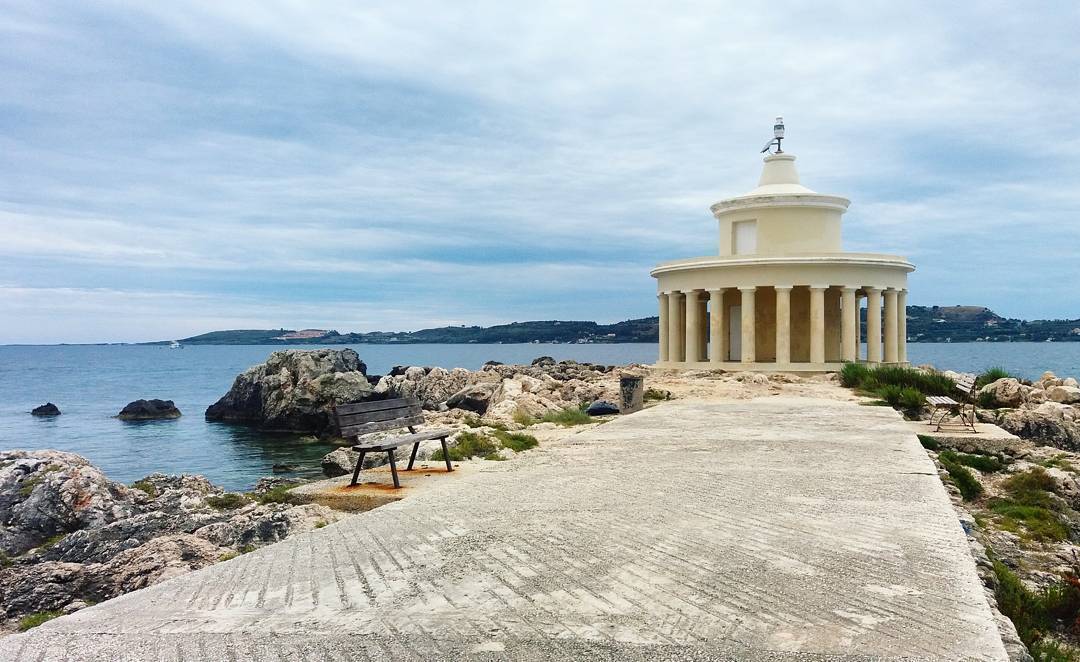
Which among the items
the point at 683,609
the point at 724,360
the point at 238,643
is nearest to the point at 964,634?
the point at 683,609

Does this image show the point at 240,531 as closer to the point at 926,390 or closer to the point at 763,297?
the point at 926,390

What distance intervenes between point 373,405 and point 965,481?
22.0 ft

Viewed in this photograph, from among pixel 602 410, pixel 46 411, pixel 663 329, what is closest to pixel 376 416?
pixel 602 410

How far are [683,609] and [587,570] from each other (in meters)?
0.91

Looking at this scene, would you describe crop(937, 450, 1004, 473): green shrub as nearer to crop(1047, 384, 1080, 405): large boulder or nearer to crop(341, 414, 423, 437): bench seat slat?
crop(341, 414, 423, 437): bench seat slat

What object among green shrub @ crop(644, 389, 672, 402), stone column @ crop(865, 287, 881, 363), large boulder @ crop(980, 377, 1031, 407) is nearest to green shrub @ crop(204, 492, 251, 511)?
green shrub @ crop(644, 389, 672, 402)

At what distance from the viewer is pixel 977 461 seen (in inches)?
464

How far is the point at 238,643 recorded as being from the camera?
14.5 ft

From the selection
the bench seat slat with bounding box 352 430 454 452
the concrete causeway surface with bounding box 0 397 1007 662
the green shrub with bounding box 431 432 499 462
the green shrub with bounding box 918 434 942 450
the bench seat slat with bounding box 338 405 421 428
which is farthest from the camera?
the green shrub with bounding box 918 434 942 450

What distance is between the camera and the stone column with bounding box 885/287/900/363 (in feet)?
97.4

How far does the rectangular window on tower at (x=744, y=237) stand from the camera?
29922 millimetres

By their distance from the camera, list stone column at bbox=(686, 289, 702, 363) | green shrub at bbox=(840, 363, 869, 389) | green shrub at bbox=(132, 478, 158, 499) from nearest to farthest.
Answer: green shrub at bbox=(132, 478, 158, 499) → green shrub at bbox=(840, 363, 869, 389) → stone column at bbox=(686, 289, 702, 363)

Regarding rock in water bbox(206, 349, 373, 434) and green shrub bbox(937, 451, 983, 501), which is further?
rock in water bbox(206, 349, 373, 434)

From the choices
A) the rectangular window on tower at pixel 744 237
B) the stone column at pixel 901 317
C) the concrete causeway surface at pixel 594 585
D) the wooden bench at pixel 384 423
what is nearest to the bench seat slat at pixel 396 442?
the wooden bench at pixel 384 423
